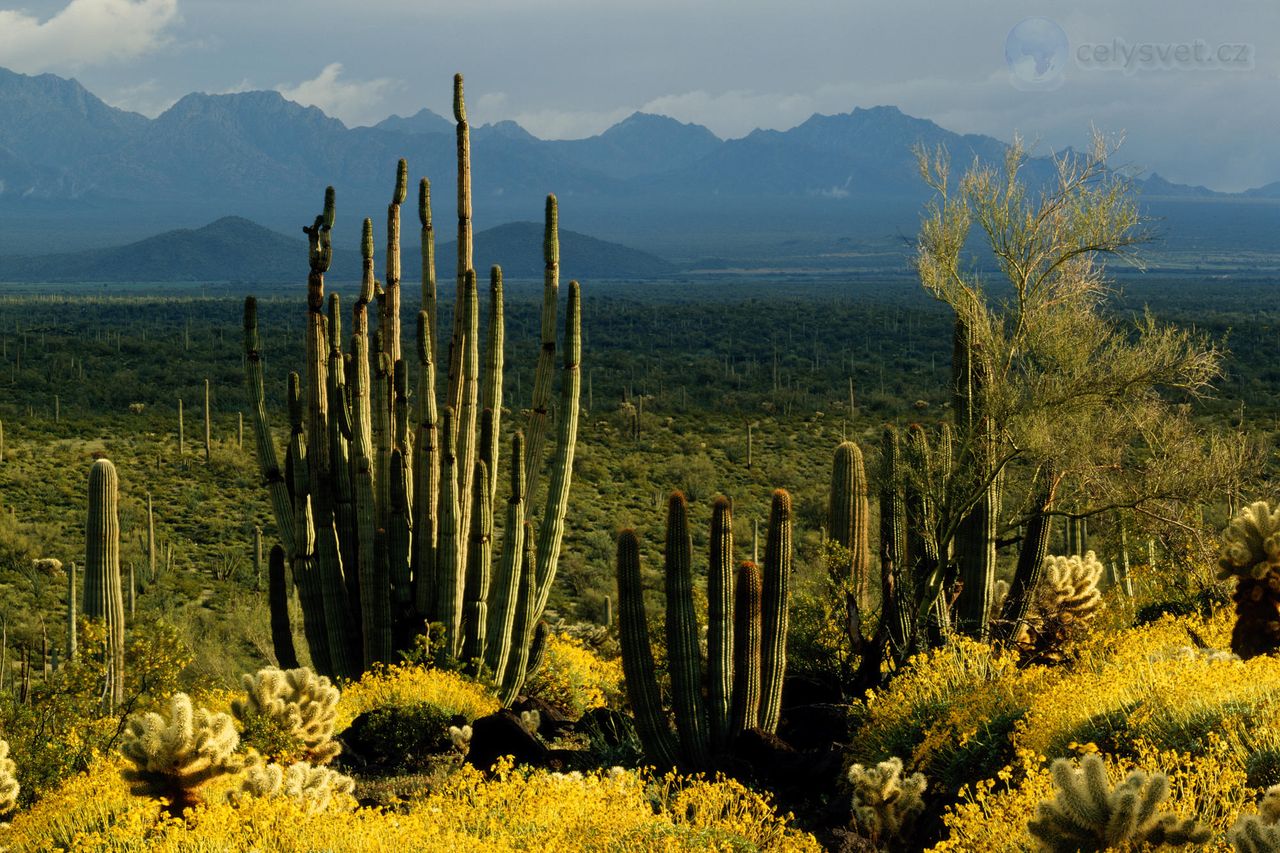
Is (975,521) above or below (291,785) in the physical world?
above

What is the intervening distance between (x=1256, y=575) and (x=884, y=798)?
4486 mm

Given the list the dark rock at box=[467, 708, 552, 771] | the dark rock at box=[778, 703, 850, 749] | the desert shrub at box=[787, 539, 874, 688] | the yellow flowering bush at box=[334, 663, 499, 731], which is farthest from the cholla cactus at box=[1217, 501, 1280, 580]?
the yellow flowering bush at box=[334, 663, 499, 731]

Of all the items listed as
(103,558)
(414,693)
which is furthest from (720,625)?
(103,558)

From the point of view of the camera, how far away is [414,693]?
39.4ft

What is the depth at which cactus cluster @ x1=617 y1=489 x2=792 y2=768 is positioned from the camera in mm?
10844

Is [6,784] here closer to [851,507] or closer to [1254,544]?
[851,507]

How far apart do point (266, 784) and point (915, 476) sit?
6476 millimetres

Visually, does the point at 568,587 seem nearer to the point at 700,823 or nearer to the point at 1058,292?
the point at 1058,292

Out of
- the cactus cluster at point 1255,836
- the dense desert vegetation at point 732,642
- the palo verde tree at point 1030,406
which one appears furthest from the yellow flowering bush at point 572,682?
the cactus cluster at point 1255,836

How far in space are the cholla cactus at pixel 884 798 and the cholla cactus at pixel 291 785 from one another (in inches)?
128

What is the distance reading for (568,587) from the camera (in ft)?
85.4

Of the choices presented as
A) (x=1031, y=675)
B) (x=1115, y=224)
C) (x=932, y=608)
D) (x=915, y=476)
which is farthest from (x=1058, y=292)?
(x=1031, y=675)

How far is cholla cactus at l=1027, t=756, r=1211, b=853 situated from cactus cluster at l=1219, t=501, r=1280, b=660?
5425mm

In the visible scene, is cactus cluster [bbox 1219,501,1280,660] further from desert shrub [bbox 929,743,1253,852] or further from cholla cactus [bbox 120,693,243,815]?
cholla cactus [bbox 120,693,243,815]
